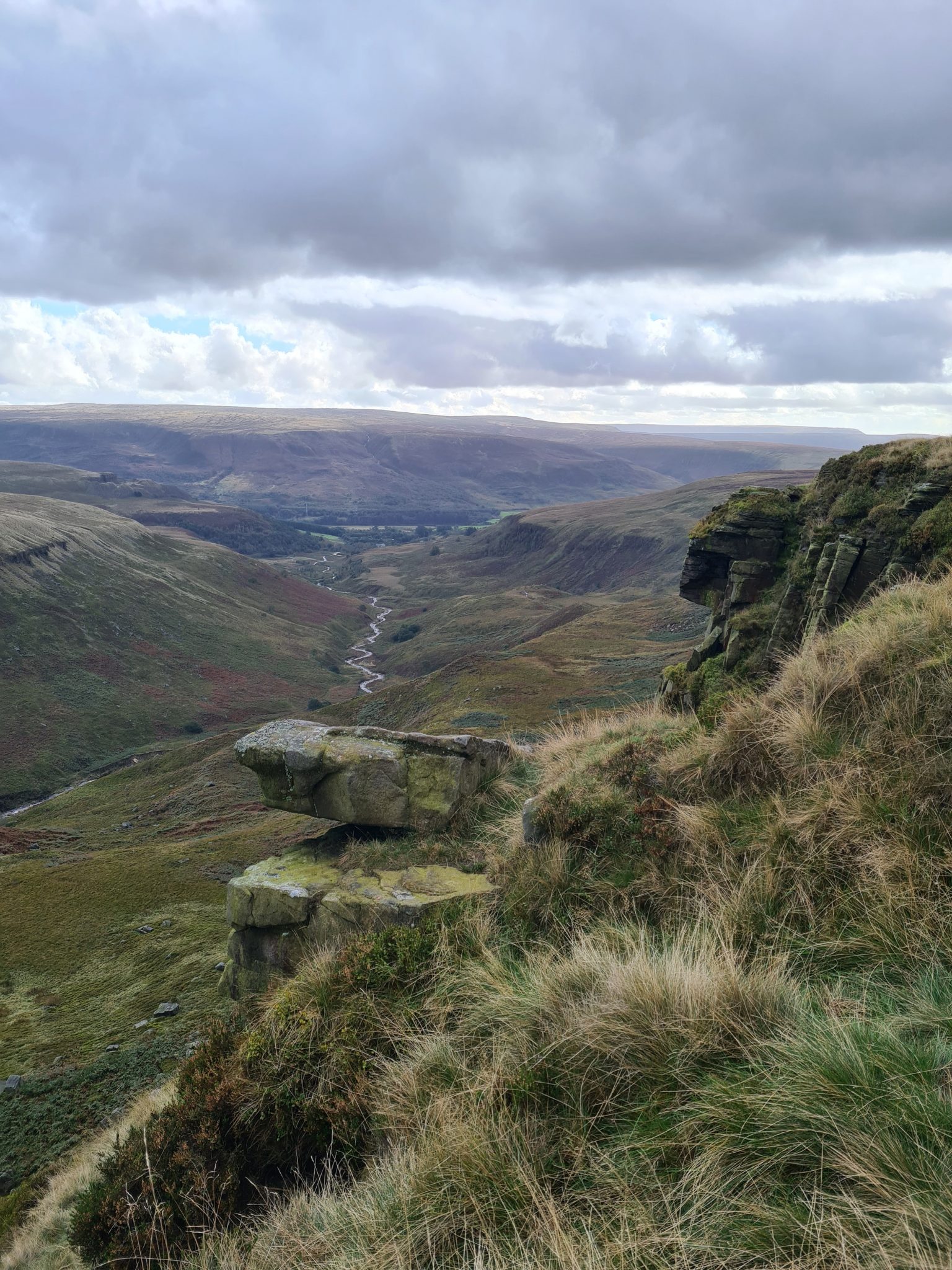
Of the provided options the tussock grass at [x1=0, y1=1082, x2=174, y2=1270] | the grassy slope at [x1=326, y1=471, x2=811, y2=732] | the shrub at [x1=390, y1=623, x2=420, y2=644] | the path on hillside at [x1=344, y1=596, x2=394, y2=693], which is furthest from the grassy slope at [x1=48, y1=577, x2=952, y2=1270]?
the shrub at [x1=390, y1=623, x2=420, y2=644]

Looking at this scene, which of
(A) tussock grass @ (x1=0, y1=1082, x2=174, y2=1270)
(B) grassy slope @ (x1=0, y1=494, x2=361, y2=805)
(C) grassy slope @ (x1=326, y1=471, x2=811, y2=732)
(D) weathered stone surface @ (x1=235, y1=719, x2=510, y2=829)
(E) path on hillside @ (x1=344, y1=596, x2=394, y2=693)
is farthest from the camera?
(E) path on hillside @ (x1=344, y1=596, x2=394, y2=693)

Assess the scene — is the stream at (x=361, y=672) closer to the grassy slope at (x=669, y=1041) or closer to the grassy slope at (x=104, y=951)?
the grassy slope at (x=104, y=951)

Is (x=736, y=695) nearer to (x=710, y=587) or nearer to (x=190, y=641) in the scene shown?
(x=710, y=587)

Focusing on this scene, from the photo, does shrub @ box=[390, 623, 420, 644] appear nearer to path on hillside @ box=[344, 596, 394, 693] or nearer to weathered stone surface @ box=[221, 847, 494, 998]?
path on hillside @ box=[344, 596, 394, 693]

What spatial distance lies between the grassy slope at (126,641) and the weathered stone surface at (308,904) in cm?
7250

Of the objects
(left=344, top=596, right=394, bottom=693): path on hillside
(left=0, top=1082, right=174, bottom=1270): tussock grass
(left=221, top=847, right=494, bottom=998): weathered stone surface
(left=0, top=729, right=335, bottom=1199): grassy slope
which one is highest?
(left=221, top=847, right=494, bottom=998): weathered stone surface

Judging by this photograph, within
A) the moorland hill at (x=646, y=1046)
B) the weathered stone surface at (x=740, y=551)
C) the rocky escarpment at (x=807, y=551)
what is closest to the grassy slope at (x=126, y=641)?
the weathered stone surface at (x=740, y=551)

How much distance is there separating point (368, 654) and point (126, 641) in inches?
1623

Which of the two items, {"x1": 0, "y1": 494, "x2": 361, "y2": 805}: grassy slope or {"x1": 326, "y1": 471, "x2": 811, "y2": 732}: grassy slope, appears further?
{"x1": 0, "y1": 494, "x2": 361, "y2": 805}: grassy slope

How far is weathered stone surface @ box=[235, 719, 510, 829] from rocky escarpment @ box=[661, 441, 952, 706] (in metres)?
6.11

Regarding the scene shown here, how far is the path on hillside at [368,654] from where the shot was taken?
374ft

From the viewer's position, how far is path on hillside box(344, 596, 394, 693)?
4491 inches

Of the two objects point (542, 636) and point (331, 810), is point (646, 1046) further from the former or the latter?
point (542, 636)

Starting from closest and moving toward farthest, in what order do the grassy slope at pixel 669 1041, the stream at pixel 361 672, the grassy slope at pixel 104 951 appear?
the grassy slope at pixel 669 1041
the grassy slope at pixel 104 951
the stream at pixel 361 672
